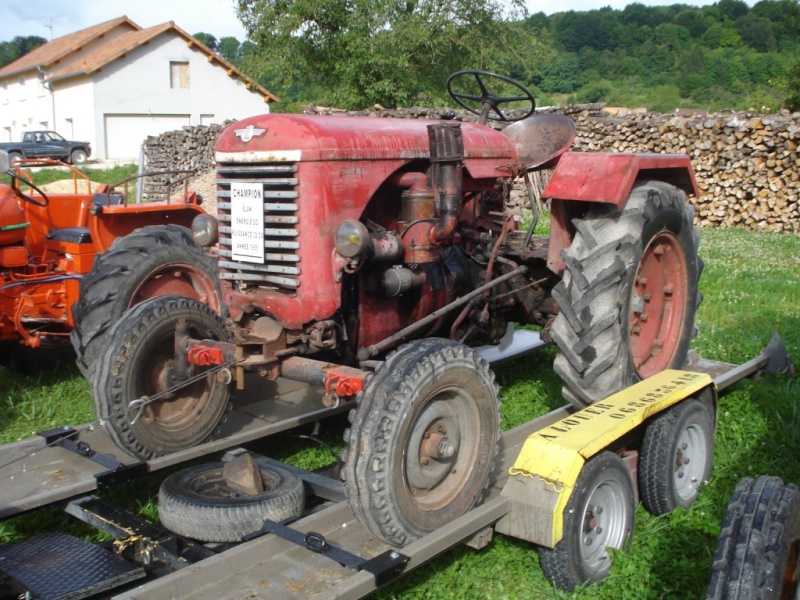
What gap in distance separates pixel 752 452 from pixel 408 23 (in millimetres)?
21001

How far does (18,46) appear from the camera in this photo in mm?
86500

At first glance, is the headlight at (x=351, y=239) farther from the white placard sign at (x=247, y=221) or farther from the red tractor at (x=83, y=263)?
the red tractor at (x=83, y=263)

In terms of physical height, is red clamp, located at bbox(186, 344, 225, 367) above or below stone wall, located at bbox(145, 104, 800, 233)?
below

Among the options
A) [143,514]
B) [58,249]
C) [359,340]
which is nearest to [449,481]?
[359,340]

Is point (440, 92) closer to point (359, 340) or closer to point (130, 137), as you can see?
point (130, 137)

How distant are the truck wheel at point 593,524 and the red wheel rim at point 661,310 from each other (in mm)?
1204

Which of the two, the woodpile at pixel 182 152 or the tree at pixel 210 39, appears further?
the tree at pixel 210 39

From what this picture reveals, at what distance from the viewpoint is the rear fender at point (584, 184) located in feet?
12.7

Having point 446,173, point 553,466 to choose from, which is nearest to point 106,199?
point 446,173

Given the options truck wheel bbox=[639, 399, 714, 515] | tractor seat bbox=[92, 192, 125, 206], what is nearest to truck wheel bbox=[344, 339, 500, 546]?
truck wheel bbox=[639, 399, 714, 515]

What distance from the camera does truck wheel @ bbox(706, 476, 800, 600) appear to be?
2.28 metres

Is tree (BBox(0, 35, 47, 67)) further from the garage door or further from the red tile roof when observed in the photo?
the garage door

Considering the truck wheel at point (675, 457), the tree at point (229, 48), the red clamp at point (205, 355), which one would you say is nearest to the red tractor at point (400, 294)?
the red clamp at point (205, 355)

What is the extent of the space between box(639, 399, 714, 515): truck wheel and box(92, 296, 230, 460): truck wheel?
84.2 inches
